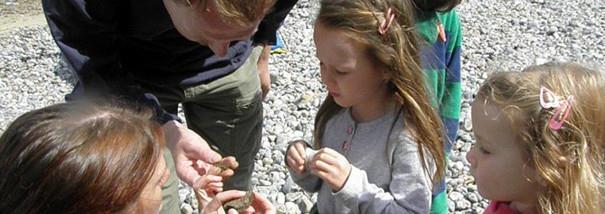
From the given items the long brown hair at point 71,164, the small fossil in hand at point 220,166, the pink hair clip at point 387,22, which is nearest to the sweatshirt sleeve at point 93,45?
the small fossil in hand at point 220,166

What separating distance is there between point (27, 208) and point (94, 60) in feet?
3.30

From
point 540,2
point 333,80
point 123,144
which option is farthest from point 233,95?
point 540,2

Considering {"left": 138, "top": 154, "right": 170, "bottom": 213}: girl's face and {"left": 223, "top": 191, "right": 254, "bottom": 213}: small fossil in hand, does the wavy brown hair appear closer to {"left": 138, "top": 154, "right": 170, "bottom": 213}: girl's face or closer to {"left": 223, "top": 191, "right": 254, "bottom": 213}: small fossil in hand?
{"left": 138, "top": 154, "right": 170, "bottom": 213}: girl's face

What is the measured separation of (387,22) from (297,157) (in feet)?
1.80

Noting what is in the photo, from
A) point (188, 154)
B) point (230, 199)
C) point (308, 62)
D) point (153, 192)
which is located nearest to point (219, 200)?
point (230, 199)

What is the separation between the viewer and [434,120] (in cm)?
Answer: 287

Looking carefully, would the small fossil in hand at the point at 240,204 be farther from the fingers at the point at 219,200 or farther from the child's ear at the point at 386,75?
the child's ear at the point at 386,75

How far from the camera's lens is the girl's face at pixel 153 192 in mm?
2049

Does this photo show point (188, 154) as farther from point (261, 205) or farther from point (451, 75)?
point (451, 75)

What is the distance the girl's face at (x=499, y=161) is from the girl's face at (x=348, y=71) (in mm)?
464

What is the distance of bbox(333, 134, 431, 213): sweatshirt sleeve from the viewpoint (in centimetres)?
272

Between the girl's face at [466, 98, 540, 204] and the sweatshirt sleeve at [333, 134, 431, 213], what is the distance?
294 mm

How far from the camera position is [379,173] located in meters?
2.84

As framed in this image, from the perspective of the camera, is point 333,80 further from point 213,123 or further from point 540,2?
point 540,2
